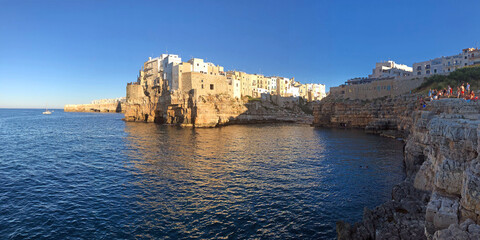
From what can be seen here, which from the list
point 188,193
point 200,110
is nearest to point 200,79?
point 200,110

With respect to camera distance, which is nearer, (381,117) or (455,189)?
(455,189)

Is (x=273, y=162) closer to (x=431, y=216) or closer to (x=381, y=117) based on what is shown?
(x=431, y=216)

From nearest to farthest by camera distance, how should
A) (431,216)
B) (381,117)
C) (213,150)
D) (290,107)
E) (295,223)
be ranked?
(431,216) < (295,223) < (213,150) < (381,117) < (290,107)

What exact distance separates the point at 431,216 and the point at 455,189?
128 cm

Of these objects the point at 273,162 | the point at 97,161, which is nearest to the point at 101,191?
the point at 97,161

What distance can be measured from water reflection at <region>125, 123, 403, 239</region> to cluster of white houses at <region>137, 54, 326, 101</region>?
43.0 meters

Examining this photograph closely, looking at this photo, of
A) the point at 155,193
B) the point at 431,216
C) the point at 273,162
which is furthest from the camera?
the point at 273,162

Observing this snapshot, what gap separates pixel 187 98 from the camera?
66.9 meters

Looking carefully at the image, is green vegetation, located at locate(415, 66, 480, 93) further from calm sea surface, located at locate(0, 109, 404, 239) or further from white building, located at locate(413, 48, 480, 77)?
calm sea surface, located at locate(0, 109, 404, 239)

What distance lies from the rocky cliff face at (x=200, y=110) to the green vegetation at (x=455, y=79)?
3303cm

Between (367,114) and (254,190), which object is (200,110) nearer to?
(367,114)

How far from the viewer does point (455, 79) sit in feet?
181

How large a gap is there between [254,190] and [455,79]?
60309mm

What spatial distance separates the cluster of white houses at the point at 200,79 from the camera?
71.4 m
